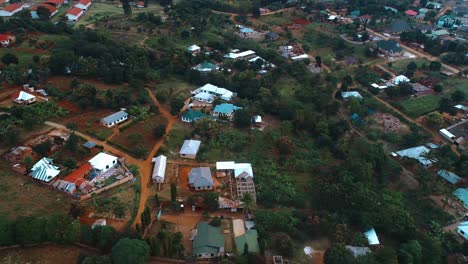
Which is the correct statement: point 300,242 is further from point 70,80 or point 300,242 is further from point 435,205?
point 70,80

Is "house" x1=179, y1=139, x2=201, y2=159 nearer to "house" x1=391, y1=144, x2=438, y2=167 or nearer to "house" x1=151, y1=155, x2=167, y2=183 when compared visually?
"house" x1=151, y1=155, x2=167, y2=183

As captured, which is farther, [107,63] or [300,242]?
[107,63]

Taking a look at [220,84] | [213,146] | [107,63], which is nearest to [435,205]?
[213,146]

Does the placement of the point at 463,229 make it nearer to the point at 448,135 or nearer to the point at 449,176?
the point at 449,176

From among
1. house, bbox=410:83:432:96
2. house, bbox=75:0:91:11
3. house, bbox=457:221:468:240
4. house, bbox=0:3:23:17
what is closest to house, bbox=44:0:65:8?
house, bbox=75:0:91:11

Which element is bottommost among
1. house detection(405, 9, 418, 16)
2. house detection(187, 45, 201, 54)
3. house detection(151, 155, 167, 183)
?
house detection(405, 9, 418, 16)
